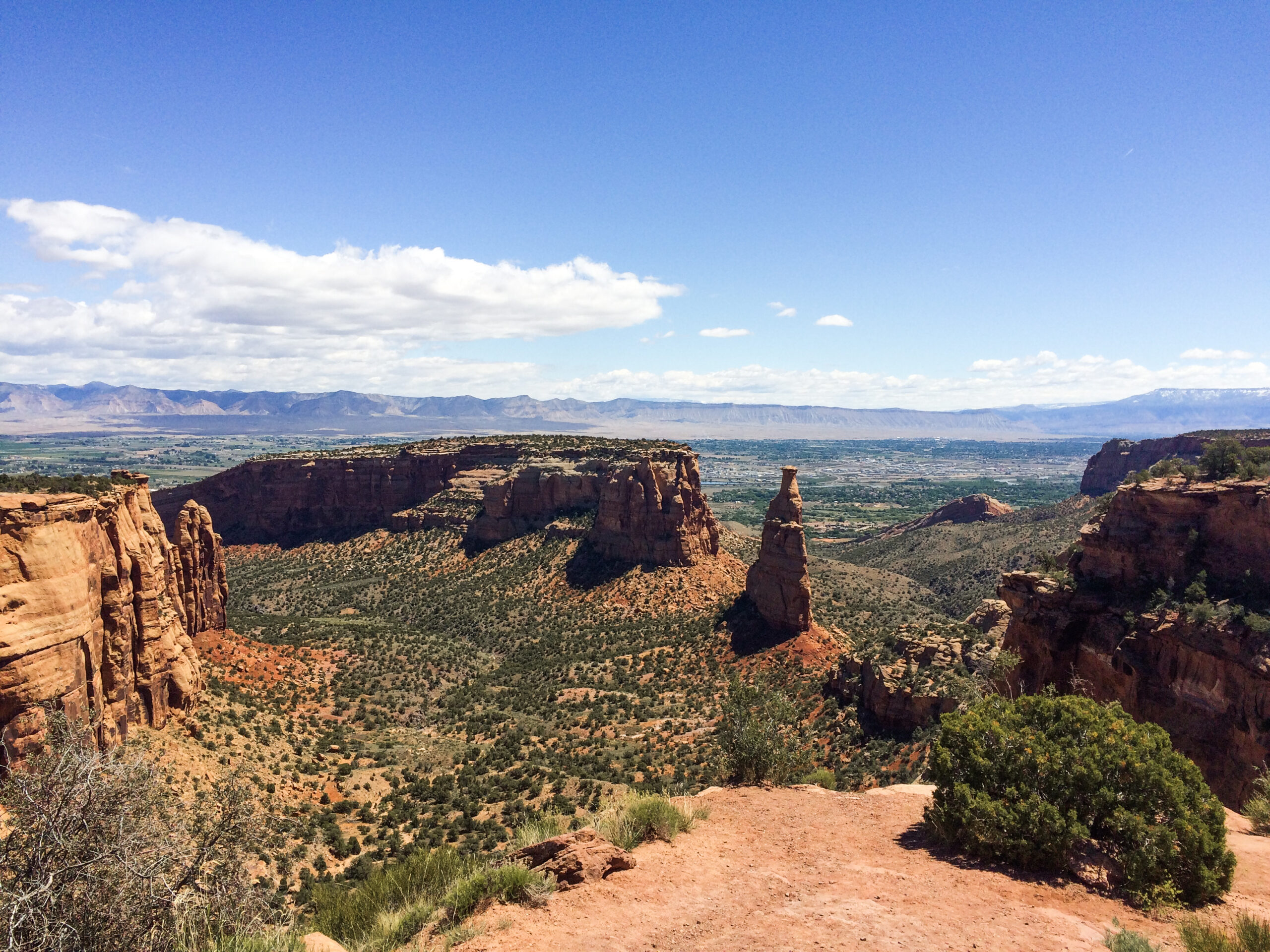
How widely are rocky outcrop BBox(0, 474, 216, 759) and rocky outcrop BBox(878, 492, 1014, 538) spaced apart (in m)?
128

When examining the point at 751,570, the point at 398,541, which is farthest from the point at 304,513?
the point at 751,570

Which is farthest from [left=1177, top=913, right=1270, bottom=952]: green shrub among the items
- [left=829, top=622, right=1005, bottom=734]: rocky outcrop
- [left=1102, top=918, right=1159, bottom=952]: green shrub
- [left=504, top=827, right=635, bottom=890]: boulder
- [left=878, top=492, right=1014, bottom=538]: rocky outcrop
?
[left=878, top=492, right=1014, bottom=538]: rocky outcrop

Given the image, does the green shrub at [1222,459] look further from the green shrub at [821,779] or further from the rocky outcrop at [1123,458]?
the rocky outcrop at [1123,458]

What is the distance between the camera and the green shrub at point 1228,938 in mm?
11234

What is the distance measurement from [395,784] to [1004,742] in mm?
27628

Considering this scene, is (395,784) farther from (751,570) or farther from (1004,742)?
(751,570)

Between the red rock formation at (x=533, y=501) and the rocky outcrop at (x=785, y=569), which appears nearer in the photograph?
the rocky outcrop at (x=785, y=569)

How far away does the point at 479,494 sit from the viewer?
88.1 metres

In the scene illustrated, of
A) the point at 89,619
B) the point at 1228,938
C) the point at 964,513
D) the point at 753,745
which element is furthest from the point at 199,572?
the point at 964,513

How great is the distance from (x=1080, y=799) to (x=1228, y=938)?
3654 millimetres

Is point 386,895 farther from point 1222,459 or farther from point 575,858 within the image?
point 1222,459

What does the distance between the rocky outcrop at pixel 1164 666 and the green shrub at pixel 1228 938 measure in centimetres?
1469

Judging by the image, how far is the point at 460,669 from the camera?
5312 centimetres

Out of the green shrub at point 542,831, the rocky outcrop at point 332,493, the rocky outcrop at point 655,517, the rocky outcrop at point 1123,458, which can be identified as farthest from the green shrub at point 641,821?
the rocky outcrop at point 1123,458
